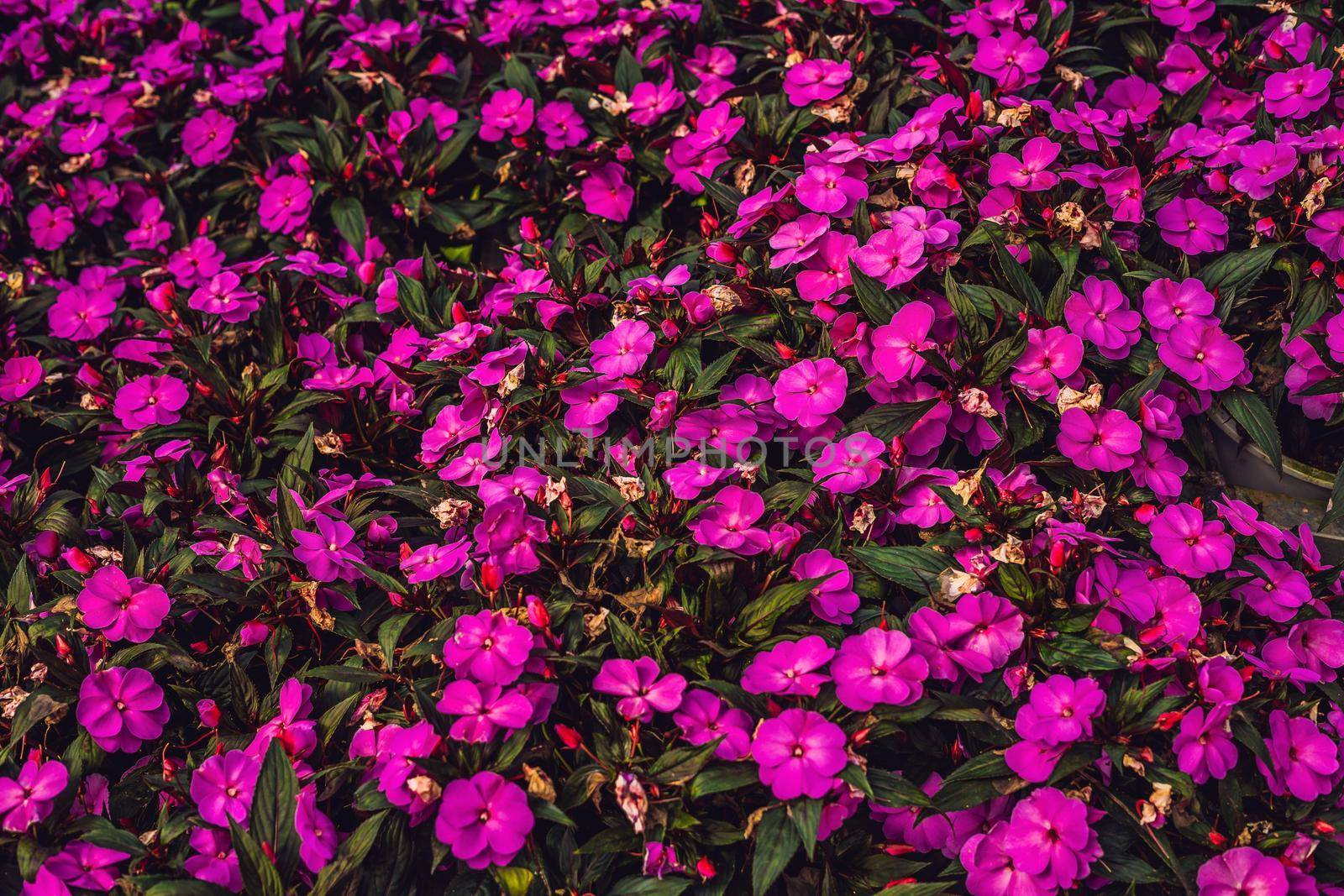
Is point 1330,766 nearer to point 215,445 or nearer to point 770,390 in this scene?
point 770,390

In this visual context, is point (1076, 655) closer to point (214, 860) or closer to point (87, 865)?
point (214, 860)

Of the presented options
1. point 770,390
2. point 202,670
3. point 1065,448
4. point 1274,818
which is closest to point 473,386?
point 770,390

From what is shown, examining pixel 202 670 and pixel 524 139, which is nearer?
pixel 202 670

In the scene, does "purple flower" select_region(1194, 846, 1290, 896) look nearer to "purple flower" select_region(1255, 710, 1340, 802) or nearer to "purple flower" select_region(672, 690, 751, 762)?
"purple flower" select_region(1255, 710, 1340, 802)

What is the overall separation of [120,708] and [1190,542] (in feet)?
7.84

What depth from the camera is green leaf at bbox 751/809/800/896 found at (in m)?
1.85

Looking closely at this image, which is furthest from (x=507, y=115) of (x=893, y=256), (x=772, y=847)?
(x=772, y=847)

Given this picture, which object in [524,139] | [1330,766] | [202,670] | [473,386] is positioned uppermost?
[524,139]

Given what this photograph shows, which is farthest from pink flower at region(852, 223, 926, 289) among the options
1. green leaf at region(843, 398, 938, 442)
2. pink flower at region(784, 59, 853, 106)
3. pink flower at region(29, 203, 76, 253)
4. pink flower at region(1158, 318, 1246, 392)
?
pink flower at region(29, 203, 76, 253)

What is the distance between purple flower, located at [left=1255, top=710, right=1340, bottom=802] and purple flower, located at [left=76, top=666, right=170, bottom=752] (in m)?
2.35

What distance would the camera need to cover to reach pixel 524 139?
10.8ft

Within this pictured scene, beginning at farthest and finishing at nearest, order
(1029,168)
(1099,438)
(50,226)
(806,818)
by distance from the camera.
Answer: (50,226) → (1029,168) → (1099,438) → (806,818)

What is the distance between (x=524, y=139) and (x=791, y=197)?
108cm

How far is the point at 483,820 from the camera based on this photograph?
191cm
